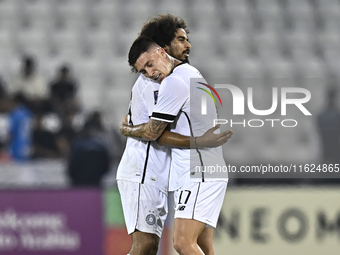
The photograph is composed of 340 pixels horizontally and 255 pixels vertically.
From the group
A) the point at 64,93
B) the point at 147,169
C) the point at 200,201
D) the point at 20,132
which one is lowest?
the point at 200,201

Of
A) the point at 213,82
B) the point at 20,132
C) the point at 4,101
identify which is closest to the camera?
the point at 20,132

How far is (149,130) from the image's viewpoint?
283cm

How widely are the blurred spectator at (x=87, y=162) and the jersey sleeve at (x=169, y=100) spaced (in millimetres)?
2471

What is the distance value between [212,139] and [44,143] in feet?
10.2

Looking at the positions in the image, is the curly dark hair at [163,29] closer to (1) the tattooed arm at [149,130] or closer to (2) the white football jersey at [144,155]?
(2) the white football jersey at [144,155]

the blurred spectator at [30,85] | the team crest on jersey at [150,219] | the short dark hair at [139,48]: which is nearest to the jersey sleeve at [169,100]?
the short dark hair at [139,48]

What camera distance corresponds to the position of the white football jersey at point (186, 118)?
109 inches

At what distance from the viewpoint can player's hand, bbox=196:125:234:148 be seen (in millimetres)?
2734

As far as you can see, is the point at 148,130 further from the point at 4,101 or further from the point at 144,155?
the point at 4,101

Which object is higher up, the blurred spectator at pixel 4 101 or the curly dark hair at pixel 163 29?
the curly dark hair at pixel 163 29

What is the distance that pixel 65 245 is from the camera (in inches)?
193

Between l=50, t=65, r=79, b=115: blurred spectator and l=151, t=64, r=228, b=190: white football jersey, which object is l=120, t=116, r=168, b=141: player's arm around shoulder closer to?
l=151, t=64, r=228, b=190: white football jersey

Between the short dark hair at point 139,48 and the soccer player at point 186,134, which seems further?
the short dark hair at point 139,48

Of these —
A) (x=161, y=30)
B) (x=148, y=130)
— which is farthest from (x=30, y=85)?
(x=148, y=130)
